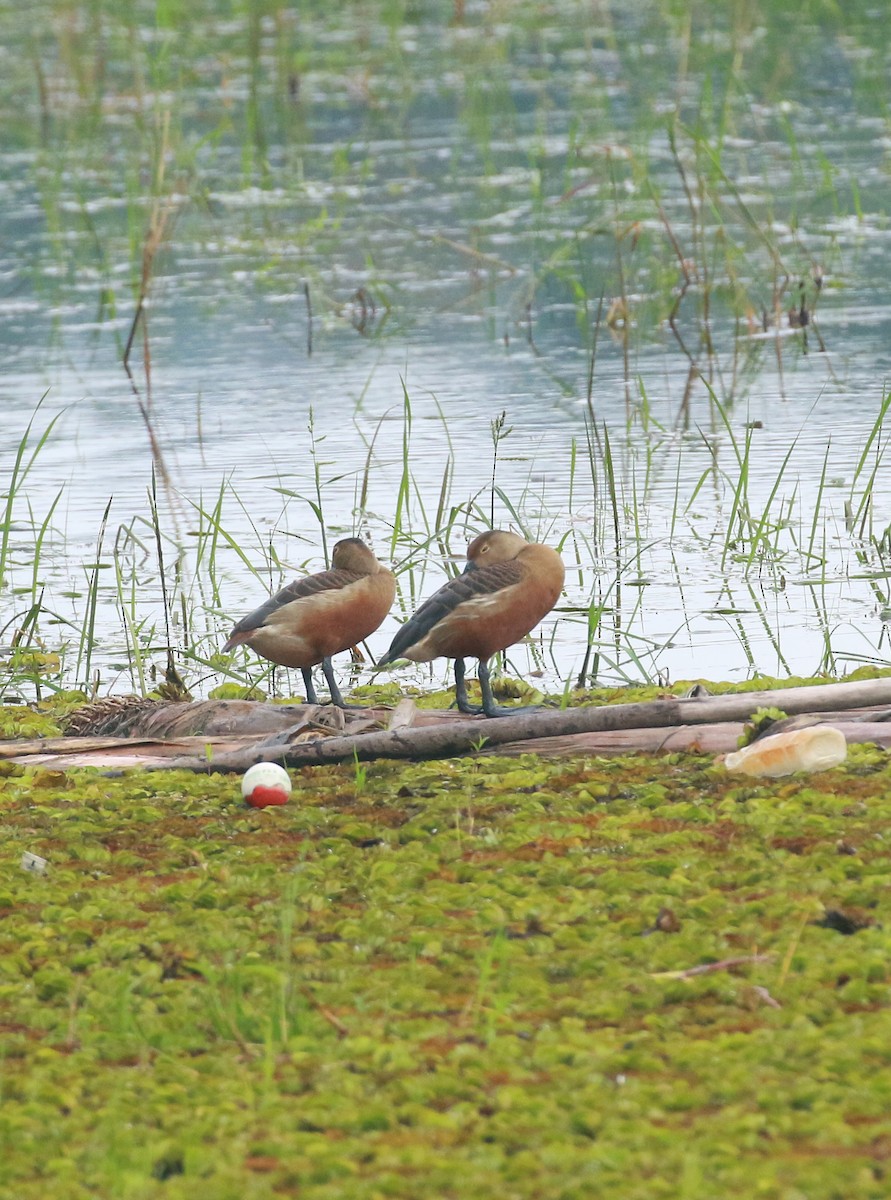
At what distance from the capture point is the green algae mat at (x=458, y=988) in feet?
8.84

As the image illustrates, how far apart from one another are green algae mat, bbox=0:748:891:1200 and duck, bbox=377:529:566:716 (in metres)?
0.47

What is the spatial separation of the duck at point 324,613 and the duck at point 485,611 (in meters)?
0.21

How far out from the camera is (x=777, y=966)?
3266 mm

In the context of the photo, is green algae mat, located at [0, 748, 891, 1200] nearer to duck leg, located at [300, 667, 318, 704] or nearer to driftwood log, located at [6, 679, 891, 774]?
driftwood log, located at [6, 679, 891, 774]

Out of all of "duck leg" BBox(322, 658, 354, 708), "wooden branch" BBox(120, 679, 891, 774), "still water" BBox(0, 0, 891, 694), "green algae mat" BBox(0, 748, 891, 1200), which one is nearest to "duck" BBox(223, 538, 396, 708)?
"duck leg" BBox(322, 658, 354, 708)

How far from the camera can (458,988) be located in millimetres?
3309

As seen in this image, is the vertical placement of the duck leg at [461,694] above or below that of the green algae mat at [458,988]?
below

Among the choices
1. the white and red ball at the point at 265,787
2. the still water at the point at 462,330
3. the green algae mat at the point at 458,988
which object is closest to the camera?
the green algae mat at the point at 458,988

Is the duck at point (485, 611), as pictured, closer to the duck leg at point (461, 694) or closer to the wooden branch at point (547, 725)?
the duck leg at point (461, 694)

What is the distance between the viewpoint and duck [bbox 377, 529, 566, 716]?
4.86 m

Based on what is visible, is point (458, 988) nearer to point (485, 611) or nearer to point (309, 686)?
point (485, 611)

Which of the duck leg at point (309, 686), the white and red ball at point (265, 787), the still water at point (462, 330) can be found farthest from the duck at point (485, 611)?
the still water at point (462, 330)

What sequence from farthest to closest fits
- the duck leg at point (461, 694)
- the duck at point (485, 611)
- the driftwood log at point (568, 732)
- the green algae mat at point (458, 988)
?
the duck leg at point (461, 694)
the duck at point (485, 611)
the driftwood log at point (568, 732)
the green algae mat at point (458, 988)

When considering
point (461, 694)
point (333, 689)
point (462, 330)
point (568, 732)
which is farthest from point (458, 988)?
point (462, 330)
